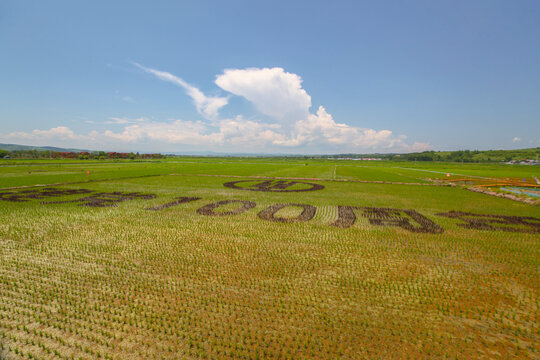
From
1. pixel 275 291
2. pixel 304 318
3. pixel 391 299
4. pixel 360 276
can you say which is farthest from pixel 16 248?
pixel 391 299

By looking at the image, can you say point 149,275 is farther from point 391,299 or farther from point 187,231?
point 391,299

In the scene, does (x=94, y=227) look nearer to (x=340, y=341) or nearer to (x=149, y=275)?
(x=149, y=275)

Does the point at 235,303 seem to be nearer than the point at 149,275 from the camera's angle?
Yes

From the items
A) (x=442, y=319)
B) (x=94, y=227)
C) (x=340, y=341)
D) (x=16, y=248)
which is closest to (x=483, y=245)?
(x=442, y=319)

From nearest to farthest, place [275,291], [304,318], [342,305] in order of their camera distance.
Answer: [304,318], [342,305], [275,291]

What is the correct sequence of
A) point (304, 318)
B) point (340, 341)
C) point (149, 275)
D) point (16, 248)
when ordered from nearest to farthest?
point (340, 341) < point (304, 318) < point (149, 275) < point (16, 248)

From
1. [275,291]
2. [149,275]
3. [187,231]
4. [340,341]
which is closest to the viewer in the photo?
[340,341]
